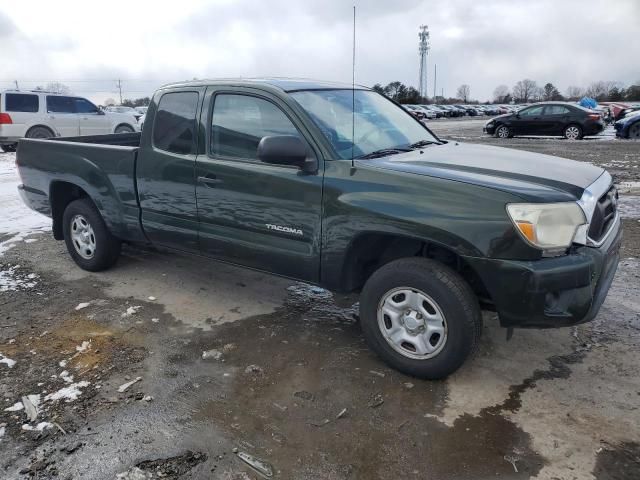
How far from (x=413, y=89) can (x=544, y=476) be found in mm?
78279

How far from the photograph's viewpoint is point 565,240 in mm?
2910

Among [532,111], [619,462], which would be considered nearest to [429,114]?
[532,111]

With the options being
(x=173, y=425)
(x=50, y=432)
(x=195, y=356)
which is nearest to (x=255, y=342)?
(x=195, y=356)

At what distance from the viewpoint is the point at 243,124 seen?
395 cm

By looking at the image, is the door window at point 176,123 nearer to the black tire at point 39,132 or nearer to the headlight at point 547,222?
the headlight at point 547,222

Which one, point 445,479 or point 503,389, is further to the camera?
point 503,389

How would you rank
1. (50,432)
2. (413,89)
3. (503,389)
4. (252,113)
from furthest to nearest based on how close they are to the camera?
(413,89), (252,113), (503,389), (50,432)

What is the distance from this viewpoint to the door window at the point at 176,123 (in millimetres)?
4227

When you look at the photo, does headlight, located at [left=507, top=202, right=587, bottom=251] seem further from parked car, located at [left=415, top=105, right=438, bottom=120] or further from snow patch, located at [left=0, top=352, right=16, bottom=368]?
parked car, located at [left=415, top=105, right=438, bottom=120]

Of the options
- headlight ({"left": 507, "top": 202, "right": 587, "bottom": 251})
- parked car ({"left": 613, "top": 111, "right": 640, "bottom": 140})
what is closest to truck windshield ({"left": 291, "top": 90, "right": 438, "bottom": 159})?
headlight ({"left": 507, "top": 202, "right": 587, "bottom": 251})

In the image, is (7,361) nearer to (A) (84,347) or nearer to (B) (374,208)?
(A) (84,347)

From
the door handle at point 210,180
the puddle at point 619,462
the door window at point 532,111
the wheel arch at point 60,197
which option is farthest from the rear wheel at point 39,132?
the door window at point 532,111

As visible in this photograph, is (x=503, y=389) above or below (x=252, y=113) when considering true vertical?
below

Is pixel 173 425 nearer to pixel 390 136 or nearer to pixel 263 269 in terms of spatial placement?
pixel 263 269
